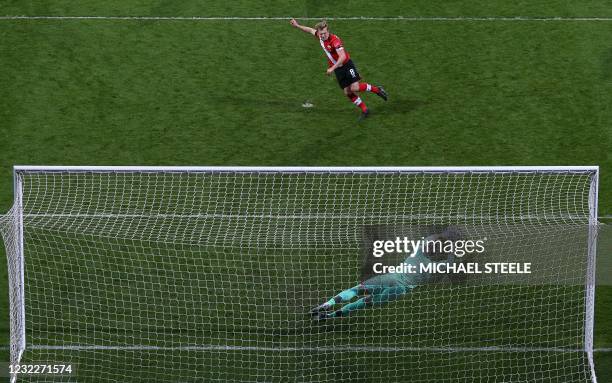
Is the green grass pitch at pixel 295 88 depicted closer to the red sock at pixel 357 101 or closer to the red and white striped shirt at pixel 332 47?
the red sock at pixel 357 101

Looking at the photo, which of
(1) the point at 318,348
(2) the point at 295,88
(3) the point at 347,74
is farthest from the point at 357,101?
(1) the point at 318,348

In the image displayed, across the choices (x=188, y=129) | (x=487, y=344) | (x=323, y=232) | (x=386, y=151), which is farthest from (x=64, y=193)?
(x=487, y=344)

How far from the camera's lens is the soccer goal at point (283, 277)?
11.5 metres

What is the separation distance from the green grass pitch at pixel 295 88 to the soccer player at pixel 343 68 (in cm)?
32

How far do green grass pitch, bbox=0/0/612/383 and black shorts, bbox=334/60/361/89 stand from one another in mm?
567

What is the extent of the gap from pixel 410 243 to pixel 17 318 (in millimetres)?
4235

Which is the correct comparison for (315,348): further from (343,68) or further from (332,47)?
(332,47)

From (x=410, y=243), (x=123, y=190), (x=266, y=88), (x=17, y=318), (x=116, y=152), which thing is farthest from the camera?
(x=266, y=88)

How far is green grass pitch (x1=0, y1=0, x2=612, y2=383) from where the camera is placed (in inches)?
578

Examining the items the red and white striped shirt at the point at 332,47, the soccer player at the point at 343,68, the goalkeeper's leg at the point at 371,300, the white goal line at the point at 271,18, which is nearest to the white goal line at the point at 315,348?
the goalkeeper's leg at the point at 371,300

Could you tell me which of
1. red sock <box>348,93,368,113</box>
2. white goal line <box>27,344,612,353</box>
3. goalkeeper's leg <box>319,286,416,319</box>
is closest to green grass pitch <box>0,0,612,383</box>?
red sock <box>348,93,368,113</box>

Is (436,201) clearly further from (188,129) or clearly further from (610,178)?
(188,129)

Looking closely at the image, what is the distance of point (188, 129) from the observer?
49.4 ft

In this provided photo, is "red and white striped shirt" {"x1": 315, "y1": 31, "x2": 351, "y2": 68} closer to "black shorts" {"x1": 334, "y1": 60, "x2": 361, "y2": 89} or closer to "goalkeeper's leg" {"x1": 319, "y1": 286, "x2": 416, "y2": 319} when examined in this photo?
"black shorts" {"x1": 334, "y1": 60, "x2": 361, "y2": 89}
